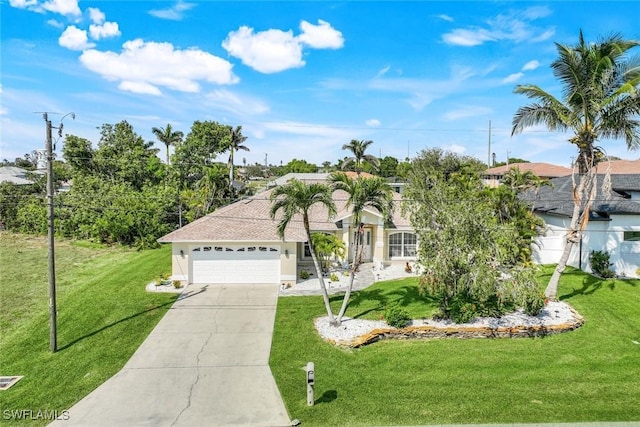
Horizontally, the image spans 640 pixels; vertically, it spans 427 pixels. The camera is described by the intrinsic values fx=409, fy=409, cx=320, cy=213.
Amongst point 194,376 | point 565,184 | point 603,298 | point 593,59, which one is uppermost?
point 593,59

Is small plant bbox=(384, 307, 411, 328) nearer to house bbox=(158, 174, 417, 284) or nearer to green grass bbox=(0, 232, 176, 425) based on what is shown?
house bbox=(158, 174, 417, 284)

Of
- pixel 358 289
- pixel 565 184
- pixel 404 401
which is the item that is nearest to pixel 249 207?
pixel 358 289

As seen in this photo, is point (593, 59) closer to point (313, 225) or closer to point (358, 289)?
point (358, 289)

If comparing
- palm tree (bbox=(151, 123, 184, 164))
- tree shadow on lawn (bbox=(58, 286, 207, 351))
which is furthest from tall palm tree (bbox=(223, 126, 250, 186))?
tree shadow on lawn (bbox=(58, 286, 207, 351))

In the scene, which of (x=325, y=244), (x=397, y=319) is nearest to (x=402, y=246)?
(x=325, y=244)

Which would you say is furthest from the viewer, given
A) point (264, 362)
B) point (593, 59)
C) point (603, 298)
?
point (603, 298)

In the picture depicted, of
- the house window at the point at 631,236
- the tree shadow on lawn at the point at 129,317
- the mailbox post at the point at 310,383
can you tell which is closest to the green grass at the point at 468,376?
the mailbox post at the point at 310,383
